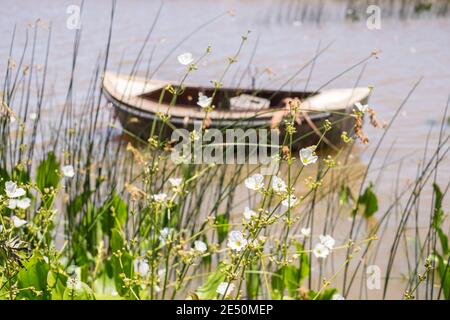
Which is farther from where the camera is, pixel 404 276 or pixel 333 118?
pixel 333 118

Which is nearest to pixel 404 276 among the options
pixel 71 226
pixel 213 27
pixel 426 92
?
pixel 71 226

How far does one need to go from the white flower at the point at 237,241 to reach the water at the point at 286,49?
206cm

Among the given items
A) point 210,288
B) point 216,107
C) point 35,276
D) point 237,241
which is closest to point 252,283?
point 210,288

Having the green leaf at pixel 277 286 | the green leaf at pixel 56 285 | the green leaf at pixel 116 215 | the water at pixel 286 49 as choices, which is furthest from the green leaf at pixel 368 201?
the green leaf at pixel 56 285

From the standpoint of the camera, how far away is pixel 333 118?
459 cm

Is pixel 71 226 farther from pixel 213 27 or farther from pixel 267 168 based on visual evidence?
pixel 213 27

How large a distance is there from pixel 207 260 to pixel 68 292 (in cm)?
96

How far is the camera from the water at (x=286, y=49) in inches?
198

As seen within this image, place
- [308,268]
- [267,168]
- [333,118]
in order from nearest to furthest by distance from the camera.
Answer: [308,268]
[267,168]
[333,118]

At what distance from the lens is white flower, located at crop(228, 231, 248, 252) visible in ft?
4.39

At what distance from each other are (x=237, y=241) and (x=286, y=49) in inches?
257

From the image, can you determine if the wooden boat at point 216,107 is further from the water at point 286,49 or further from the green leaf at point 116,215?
the green leaf at point 116,215
